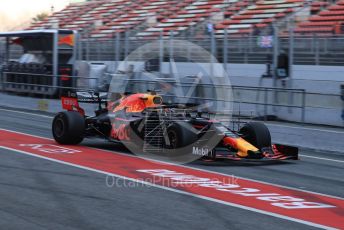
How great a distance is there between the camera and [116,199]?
25.3 feet

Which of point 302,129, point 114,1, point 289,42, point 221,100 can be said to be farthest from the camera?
point 114,1

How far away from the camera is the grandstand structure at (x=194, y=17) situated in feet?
78.2

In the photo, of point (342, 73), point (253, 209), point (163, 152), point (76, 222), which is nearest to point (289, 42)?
point (342, 73)

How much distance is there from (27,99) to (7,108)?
88 cm

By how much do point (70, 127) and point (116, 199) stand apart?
4.78 meters

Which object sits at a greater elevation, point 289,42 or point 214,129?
point 289,42

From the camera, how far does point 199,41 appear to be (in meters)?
22.2

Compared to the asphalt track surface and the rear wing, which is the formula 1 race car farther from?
the rear wing

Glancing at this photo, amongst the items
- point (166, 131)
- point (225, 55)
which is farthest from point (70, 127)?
point (225, 55)

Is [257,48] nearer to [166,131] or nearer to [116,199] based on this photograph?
[166,131]

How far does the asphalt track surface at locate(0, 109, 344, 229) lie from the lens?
6570 mm

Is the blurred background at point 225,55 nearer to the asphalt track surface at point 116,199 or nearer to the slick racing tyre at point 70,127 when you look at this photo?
the slick racing tyre at point 70,127

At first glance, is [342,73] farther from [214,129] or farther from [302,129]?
[214,129]

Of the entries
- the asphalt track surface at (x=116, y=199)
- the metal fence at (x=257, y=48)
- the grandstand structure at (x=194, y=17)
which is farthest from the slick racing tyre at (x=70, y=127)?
the grandstand structure at (x=194, y=17)
